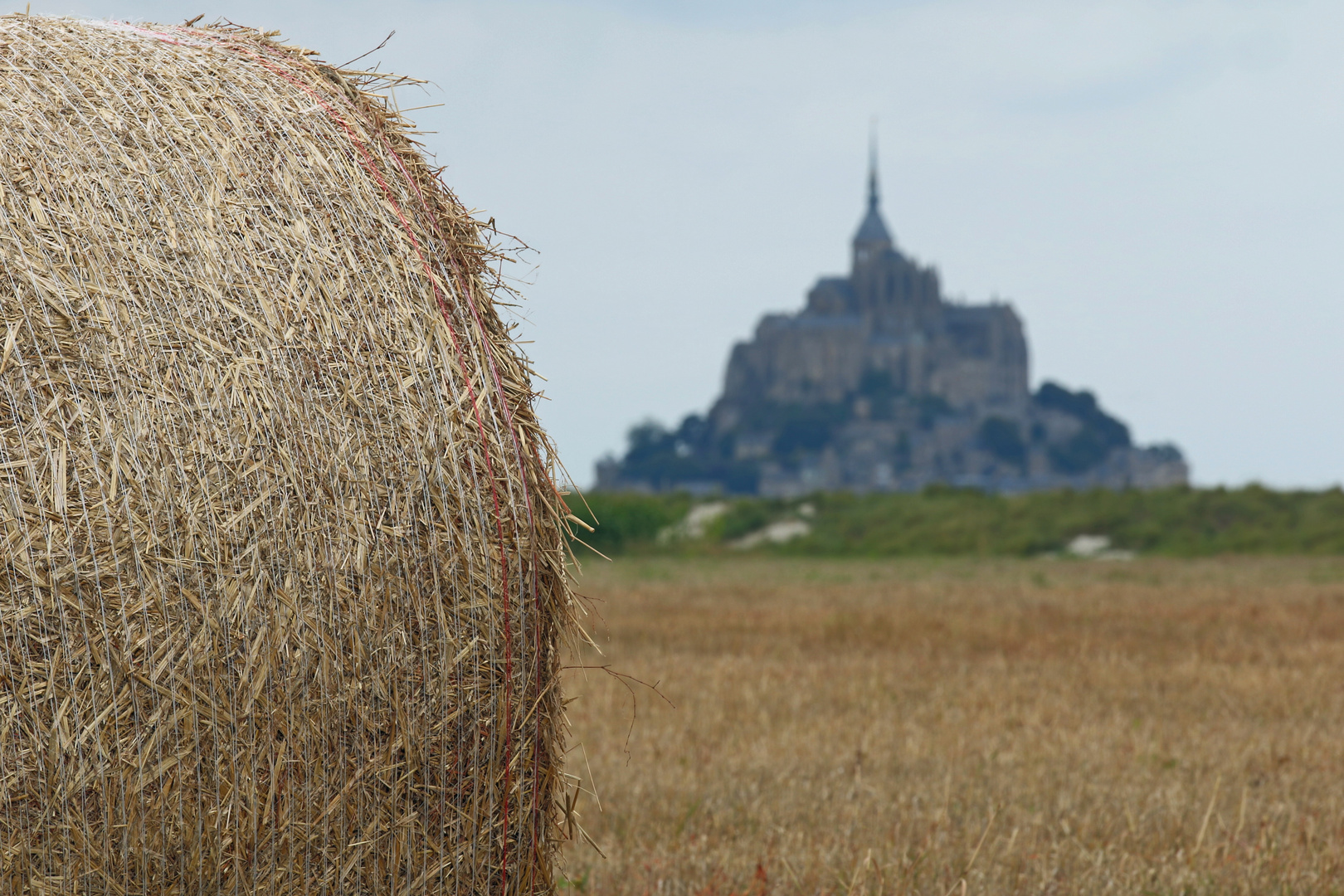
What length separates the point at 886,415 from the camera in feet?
533

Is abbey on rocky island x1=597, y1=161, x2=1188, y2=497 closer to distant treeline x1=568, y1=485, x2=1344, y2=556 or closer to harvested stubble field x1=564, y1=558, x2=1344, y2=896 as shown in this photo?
distant treeline x1=568, y1=485, x2=1344, y2=556

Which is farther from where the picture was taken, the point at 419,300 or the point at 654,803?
the point at 654,803

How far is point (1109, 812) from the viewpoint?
650cm

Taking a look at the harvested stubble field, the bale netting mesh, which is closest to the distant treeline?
the harvested stubble field

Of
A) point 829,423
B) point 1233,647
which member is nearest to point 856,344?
point 829,423

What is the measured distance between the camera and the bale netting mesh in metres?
3.67

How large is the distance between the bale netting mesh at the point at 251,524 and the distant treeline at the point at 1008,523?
89.2 feet

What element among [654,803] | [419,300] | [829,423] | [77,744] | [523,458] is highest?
[829,423]

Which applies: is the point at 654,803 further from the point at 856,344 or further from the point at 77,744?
the point at 856,344

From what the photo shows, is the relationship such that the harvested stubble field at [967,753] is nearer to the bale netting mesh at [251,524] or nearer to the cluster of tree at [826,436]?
the bale netting mesh at [251,524]

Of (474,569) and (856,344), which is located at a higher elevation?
(856,344)

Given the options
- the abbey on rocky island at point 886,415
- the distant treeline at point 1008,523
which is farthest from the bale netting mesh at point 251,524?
the abbey on rocky island at point 886,415

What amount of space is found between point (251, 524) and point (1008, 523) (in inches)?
1531

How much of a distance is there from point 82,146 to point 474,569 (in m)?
1.70
